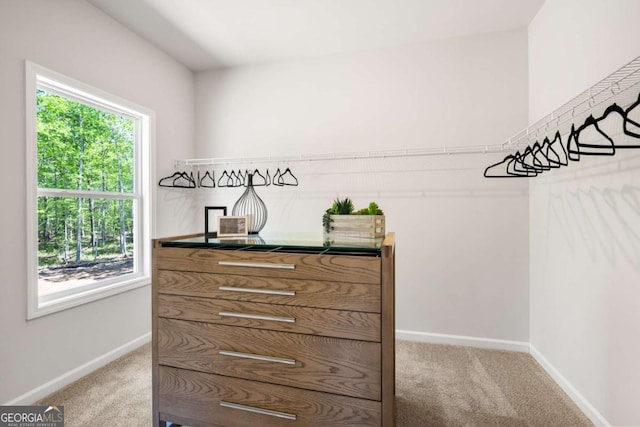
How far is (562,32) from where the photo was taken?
6.85ft

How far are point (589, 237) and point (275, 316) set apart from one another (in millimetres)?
1815

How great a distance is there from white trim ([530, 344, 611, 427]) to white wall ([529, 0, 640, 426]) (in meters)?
0.01

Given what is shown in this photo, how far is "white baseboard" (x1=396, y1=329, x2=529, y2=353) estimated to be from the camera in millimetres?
2692

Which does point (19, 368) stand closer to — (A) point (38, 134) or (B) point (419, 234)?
(A) point (38, 134)

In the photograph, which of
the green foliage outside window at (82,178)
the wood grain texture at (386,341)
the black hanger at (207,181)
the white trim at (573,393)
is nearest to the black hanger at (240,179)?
the black hanger at (207,181)

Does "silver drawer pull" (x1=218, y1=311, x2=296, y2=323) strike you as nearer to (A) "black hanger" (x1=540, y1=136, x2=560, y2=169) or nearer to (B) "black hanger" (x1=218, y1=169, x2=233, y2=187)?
(A) "black hanger" (x1=540, y1=136, x2=560, y2=169)

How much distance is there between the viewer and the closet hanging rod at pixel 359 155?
8.72 ft

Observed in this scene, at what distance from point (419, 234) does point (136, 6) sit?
294cm

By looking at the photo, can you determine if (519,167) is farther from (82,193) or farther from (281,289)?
(82,193)

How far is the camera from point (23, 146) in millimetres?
1930

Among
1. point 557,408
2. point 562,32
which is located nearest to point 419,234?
point 557,408

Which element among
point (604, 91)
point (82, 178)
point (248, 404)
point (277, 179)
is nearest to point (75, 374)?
point (82, 178)

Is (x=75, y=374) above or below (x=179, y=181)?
below

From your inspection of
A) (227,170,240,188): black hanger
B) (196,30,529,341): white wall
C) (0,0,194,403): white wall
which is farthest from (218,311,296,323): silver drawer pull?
(227,170,240,188): black hanger
